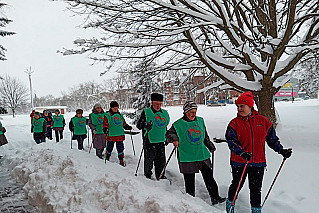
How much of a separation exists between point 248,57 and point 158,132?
11.7 ft

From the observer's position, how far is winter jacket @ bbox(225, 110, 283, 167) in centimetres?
339

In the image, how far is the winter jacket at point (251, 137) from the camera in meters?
3.39

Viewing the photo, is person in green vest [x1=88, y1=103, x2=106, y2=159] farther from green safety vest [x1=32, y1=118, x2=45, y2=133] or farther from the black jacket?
green safety vest [x1=32, y1=118, x2=45, y2=133]

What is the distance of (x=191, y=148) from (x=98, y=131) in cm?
454

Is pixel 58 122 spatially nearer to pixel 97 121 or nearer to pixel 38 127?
pixel 38 127

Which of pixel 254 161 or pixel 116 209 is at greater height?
pixel 254 161

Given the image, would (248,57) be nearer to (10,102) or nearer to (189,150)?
(189,150)

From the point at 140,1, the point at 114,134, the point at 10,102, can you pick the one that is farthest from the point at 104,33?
the point at 10,102

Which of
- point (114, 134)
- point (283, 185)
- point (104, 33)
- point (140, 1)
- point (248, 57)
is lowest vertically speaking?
point (283, 185)

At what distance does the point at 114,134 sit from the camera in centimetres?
669

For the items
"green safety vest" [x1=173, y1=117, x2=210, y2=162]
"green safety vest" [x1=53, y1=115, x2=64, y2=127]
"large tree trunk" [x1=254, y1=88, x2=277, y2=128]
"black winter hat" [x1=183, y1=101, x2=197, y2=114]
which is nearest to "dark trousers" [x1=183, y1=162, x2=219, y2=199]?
"green safety vest" [x1=173, y1=117, x2=210, y2=162]

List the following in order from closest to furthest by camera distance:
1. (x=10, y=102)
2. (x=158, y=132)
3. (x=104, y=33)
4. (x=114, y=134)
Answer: (x=158, y=132), (x=114, y=134), (x=104, y=33), (x=10, y=102)

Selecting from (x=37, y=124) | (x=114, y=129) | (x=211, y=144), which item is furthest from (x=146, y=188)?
(x=37, y=124)

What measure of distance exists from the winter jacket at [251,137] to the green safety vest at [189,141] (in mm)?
673
